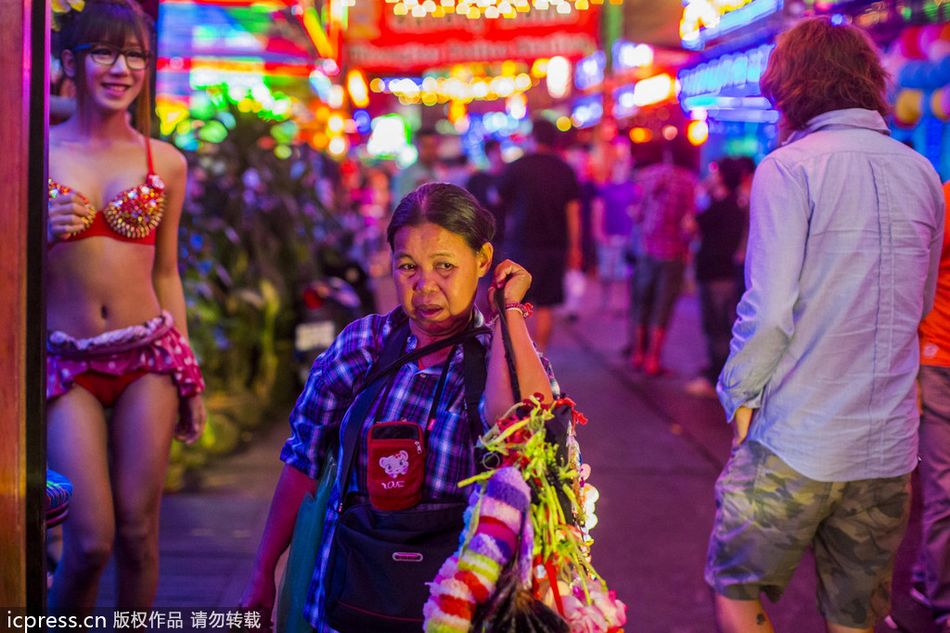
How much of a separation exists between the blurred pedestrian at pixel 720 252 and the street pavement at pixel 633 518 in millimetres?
579

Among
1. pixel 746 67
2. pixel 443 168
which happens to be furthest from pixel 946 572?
pixel 443 168

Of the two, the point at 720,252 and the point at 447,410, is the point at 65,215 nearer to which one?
the point at 447,410

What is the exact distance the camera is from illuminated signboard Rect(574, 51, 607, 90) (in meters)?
17.9

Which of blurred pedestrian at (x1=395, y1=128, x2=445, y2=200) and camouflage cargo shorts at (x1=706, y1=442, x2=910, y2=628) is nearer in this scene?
camouflage cargo shorts at (x1=706, y1=442, x2=910, y2=628)

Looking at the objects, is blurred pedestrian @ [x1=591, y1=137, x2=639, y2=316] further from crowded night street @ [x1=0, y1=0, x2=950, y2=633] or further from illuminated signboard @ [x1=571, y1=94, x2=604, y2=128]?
crowded night street @ [x1=0, y1=0, x2=950, y2=633]

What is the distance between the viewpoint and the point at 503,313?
2141 millimetres

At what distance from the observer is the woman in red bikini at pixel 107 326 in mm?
3125

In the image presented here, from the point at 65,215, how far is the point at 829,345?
235cm

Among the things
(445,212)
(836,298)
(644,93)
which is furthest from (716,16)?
(445,212)

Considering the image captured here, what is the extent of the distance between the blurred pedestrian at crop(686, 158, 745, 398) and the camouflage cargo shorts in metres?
5.32

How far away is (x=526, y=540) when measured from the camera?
1.82 metres

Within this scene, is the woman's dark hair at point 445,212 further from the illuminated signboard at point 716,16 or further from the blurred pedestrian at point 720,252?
the blurred pedestrian at point 720,252

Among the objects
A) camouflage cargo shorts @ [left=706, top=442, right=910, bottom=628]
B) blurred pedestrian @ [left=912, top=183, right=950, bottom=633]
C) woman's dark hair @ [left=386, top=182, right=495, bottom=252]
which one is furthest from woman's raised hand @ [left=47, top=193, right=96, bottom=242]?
blurred pedestrian @ [left=912, top=183, right=950, bottom=633]

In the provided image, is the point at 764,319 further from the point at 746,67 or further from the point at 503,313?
the point at 746,67
